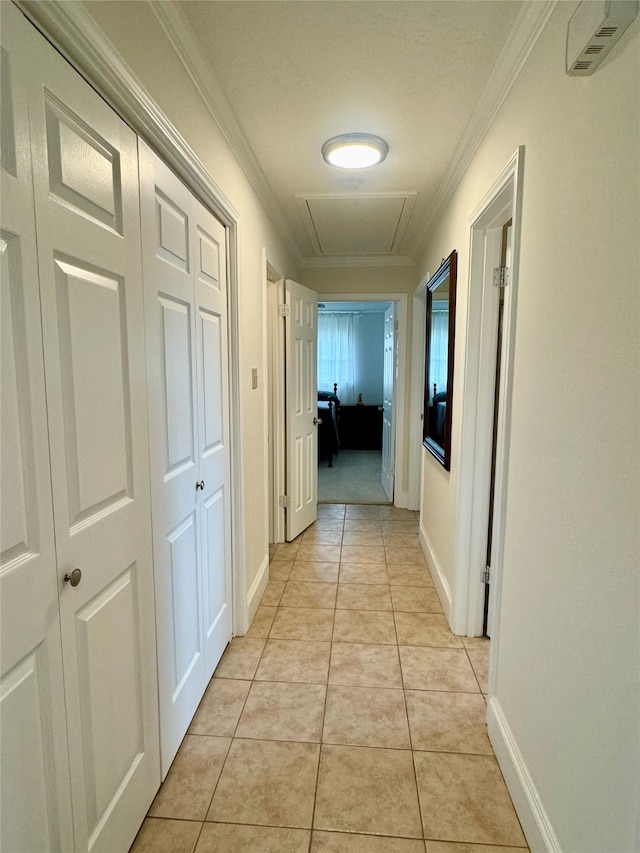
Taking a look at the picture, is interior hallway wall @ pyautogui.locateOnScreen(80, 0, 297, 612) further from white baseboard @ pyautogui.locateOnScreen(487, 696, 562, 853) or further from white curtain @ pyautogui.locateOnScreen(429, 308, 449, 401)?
white baseboard @ pyautogui.locateOnScreen(487, 696, 562, 853)

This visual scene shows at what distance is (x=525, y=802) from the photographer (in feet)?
4.25

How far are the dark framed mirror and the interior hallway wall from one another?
1.08 meters

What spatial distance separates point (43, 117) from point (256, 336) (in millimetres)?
1641

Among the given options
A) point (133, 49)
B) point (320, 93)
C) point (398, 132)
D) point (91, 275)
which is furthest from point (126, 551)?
point (398, 132)

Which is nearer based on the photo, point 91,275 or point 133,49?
point 91,275

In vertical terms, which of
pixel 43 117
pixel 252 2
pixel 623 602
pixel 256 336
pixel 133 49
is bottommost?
pixel 623 602

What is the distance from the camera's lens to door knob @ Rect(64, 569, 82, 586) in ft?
3.08

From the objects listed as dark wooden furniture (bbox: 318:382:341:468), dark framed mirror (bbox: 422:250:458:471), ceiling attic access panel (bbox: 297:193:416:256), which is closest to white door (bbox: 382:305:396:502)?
ceiling attic access panel (bbox: 297:193:416:256)

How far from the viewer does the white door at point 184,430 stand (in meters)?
1.35

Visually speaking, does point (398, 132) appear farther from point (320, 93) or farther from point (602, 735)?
point (602, 735)

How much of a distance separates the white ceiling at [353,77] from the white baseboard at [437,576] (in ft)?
7.32

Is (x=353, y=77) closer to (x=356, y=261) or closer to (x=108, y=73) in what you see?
(x=108, y=73)

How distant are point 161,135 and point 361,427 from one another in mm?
6140

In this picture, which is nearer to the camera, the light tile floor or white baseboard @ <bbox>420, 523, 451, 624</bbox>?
the light tile floor
